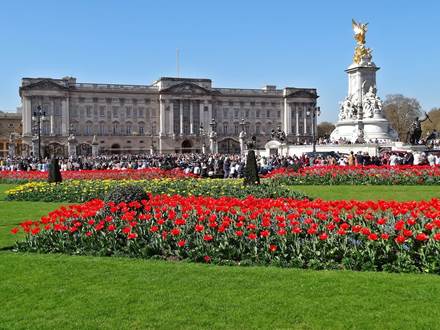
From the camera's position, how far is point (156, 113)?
105000mm

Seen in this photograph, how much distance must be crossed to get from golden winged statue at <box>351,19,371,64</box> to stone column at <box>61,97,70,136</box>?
2416 inches

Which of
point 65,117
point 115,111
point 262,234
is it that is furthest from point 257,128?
point 262,234

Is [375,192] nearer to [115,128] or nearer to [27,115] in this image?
[27,115]

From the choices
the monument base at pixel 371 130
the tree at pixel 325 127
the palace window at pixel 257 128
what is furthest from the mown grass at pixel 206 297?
the tree at pixel 325 127

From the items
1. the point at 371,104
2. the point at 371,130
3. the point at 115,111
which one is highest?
the point at 115,111

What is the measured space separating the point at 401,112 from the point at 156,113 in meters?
42.8

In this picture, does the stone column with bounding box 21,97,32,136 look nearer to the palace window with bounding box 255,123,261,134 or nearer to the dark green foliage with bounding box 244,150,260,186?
the palace window with bounding box 255,123,261,134

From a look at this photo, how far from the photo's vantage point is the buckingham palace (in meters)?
A: 96.9

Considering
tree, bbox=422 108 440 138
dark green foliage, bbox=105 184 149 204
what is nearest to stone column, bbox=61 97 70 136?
tree, bbox=422 108 440 138

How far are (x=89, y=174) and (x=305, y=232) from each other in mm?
18853

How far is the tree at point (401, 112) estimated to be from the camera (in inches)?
3609

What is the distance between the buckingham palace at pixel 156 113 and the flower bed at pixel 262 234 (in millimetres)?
84806

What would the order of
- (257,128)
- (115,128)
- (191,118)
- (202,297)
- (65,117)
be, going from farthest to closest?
(257,128) < (191,118) < (115,128) < (65,117) < (202,297)

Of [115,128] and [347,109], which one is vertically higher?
[115,128]
